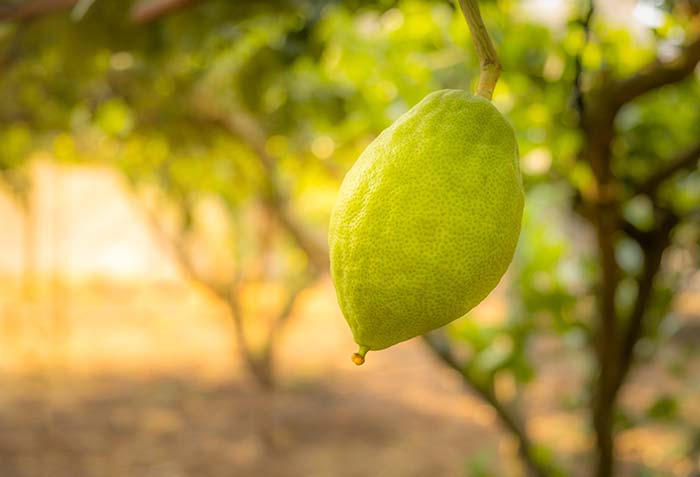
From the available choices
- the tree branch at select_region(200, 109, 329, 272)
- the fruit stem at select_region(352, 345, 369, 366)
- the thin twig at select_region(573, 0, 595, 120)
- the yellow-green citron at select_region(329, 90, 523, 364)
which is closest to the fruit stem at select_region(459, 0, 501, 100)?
the yellow-green citron at select_region(329, 90, 523, 364)

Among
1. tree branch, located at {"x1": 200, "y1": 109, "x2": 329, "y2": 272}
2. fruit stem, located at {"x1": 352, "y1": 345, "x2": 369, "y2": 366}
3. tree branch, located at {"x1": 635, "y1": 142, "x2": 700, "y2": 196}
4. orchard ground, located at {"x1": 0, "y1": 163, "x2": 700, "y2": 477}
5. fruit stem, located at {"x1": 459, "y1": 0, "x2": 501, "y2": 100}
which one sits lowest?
orchard ground, located at {"x1": 0, "y1": 163, "x2": 700, "y2": 477}

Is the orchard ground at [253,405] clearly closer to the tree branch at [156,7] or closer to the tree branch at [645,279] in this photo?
the tree branch at [645,279]

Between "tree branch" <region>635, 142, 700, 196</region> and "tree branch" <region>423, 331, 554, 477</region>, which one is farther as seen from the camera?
"tree branch" <region>423, 331, 554, 477</region>

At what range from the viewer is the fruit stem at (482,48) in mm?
451

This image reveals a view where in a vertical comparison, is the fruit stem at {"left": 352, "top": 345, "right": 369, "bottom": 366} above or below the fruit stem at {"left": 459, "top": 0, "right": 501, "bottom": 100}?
below

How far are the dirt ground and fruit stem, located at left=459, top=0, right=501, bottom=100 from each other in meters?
2.06

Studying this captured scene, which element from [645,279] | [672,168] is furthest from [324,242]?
[672,168]

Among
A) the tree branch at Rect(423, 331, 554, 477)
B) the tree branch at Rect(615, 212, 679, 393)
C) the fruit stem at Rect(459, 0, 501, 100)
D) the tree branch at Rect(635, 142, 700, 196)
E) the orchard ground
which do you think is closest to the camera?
the fruit stem at Rect(459, 0, 501, 100)

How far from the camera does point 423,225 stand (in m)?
0.49

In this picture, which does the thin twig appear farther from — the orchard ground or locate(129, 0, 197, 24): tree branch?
the orchard ground

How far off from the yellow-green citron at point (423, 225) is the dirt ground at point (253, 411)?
2040 millimetres

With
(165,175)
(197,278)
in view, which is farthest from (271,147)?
(197,278)

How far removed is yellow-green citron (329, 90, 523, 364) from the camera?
0.49 metres

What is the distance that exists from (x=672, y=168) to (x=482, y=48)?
1085 mm
